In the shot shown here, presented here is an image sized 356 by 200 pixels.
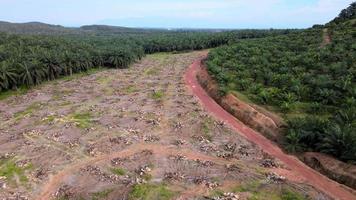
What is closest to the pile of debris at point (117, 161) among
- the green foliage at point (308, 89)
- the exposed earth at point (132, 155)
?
the exposed earth at point (132, 155)

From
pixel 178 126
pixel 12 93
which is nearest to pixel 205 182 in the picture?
pixel 178 126

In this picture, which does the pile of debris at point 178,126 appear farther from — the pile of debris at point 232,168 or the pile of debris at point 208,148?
the pile of debris at point 232,168

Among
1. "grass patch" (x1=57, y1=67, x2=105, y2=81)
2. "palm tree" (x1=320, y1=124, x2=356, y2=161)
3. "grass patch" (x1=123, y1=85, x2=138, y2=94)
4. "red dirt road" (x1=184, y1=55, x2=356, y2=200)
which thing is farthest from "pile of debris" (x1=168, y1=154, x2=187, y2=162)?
"grass patch" (x1=57, y1=67, x2=105, y2=81)

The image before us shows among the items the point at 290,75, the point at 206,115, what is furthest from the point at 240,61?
the point at 206,115

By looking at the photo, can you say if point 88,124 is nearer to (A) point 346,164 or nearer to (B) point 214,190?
(B) point 214,190

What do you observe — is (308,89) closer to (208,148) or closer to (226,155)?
(208,148)
